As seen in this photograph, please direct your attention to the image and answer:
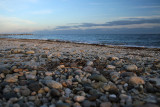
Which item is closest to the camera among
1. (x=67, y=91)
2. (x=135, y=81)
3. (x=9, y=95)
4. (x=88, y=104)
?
(x=88, y=104)

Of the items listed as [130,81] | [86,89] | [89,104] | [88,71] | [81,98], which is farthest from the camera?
[88,71]

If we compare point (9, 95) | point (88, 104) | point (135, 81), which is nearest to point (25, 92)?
point (9, 95)

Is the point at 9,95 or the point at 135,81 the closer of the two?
the point at 9,95

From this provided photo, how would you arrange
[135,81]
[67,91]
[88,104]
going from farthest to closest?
1. [135,81]
2. [67,91]
3. [88,104]

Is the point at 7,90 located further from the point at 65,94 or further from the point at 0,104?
the point at 65,94

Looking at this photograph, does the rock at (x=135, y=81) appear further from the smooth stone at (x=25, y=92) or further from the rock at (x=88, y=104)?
the smooth stone at (x=25, y=92)

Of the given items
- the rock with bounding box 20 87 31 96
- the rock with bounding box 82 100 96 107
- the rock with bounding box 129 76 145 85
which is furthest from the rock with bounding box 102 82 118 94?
the rock with bounding box 20 87 31 96

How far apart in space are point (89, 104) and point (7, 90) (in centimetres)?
144

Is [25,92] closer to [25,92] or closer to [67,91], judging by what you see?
[25,92]

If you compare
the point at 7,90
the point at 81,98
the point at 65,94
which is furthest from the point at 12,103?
the point at 81,98

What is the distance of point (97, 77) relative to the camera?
266 cm

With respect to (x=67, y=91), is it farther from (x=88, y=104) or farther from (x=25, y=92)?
(x=25, y=92)

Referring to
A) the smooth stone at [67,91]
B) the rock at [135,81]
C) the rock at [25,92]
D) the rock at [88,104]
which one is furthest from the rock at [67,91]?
the rock at [135,81]

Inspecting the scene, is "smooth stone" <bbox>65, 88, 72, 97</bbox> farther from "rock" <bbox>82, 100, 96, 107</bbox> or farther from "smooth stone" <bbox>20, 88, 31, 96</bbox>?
"smooth stone" <bbox>20, 88, 31, 96</bbox>
